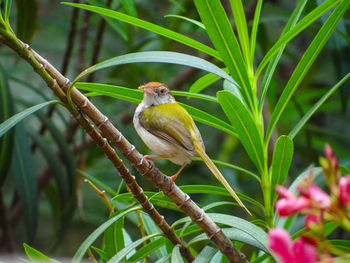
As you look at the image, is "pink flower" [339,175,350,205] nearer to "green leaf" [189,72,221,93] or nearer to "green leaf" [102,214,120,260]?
"green leaf" [102,214,120,260]

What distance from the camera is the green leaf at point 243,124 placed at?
111cm

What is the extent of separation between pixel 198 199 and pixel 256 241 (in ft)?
8.38

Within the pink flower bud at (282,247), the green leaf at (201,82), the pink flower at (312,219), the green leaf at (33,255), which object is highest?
A: the green leaf at (201,82)

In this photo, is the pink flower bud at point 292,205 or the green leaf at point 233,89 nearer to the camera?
the pink flower bud at point 292,205

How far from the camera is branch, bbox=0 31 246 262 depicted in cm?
96

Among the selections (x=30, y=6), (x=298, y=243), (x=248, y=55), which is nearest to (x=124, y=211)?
(x=248, y=55)

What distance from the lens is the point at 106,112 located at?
6.88ft

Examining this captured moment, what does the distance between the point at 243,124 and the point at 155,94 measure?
653 mm

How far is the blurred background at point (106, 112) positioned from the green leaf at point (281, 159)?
783 millimetres

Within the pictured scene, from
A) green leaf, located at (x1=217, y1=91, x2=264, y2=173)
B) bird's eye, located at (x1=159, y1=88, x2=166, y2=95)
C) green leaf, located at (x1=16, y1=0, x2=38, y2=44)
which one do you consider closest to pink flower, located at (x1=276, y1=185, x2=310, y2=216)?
green leaf, located at (x1=217, y1=91, x2=264, y2=173)

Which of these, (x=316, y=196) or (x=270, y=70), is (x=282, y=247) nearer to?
(x=316, y=196)

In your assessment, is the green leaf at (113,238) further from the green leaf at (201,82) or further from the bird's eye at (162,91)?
the bird's eye at (162,91)

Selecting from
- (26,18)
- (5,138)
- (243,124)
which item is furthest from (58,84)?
(26,18)

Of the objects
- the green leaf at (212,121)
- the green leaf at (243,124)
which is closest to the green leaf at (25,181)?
the green leaf at (212,121)
